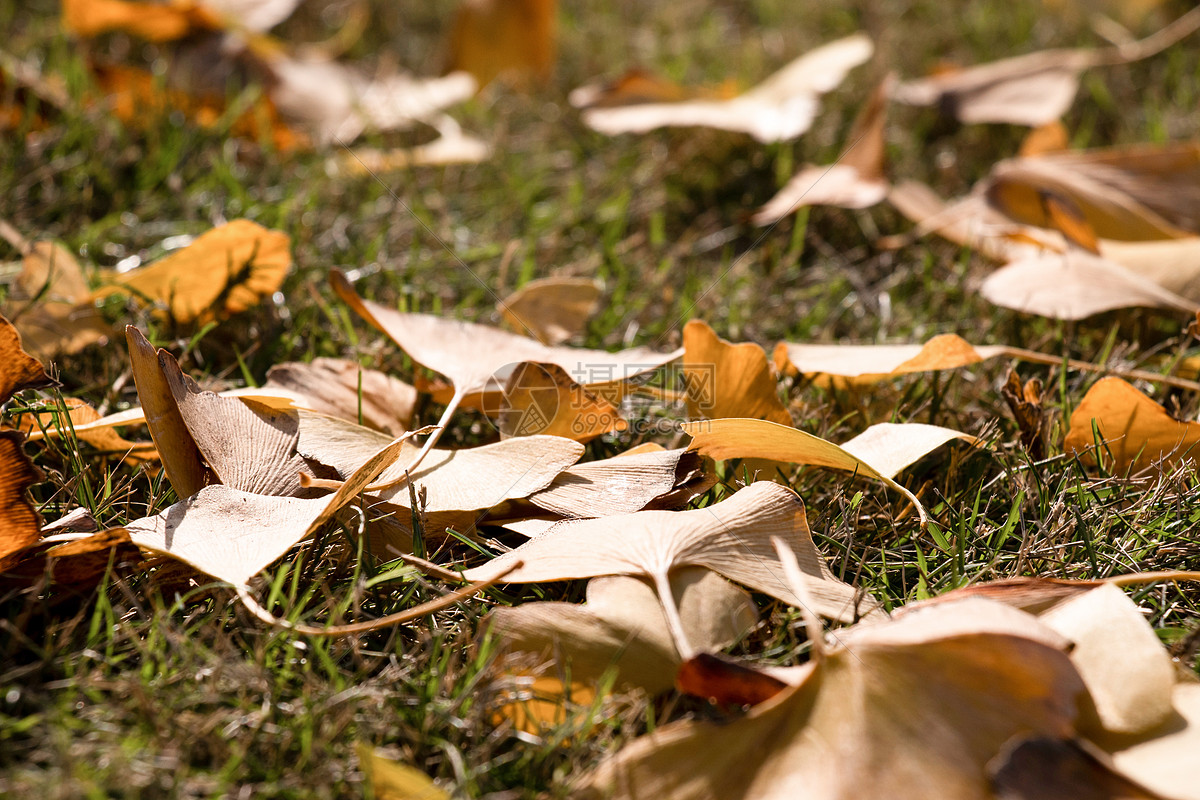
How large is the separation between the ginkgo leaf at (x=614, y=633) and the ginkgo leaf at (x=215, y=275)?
56 cm

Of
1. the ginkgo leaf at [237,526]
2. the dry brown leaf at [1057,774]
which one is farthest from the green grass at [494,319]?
the dry brown leaf at [1057,774]

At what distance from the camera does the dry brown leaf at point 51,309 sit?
1.01 metres

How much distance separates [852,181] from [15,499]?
1.14m

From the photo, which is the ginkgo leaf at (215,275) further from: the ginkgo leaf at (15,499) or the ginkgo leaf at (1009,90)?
the ginkgo leaf at (1009,90)

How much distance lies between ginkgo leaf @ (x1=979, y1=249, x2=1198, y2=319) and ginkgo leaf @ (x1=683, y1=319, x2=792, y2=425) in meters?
0.32

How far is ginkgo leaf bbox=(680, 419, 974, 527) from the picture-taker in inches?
30.2

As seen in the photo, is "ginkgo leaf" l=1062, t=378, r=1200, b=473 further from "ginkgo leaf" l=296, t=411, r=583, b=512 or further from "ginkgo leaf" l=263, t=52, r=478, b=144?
"ginkgo leaf" l=263, t=52, r=478, b=144

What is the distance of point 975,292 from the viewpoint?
4.16 ft

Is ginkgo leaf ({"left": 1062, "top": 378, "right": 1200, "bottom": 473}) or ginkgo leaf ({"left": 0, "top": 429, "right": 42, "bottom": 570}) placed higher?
ginkgo leaf ({"left": 0, "top": 429, "right": 42, "bottom": 570})

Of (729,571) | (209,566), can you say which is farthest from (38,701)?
(729,571)

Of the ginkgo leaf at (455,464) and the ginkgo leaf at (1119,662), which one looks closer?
the ginkgo leaf at (1119,662)

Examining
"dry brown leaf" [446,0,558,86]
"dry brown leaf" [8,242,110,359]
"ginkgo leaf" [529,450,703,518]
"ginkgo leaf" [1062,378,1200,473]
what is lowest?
"ginkgo leaf" [1062,378,1200,473]

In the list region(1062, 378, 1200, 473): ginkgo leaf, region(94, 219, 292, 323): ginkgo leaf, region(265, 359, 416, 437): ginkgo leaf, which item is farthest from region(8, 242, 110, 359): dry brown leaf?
region(1062, 378, 1200, 473): ginkgo leaf

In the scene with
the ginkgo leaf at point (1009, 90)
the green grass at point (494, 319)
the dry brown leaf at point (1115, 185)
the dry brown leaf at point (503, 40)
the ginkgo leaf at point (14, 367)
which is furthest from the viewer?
the dry brown leaf at point (503, 40)
